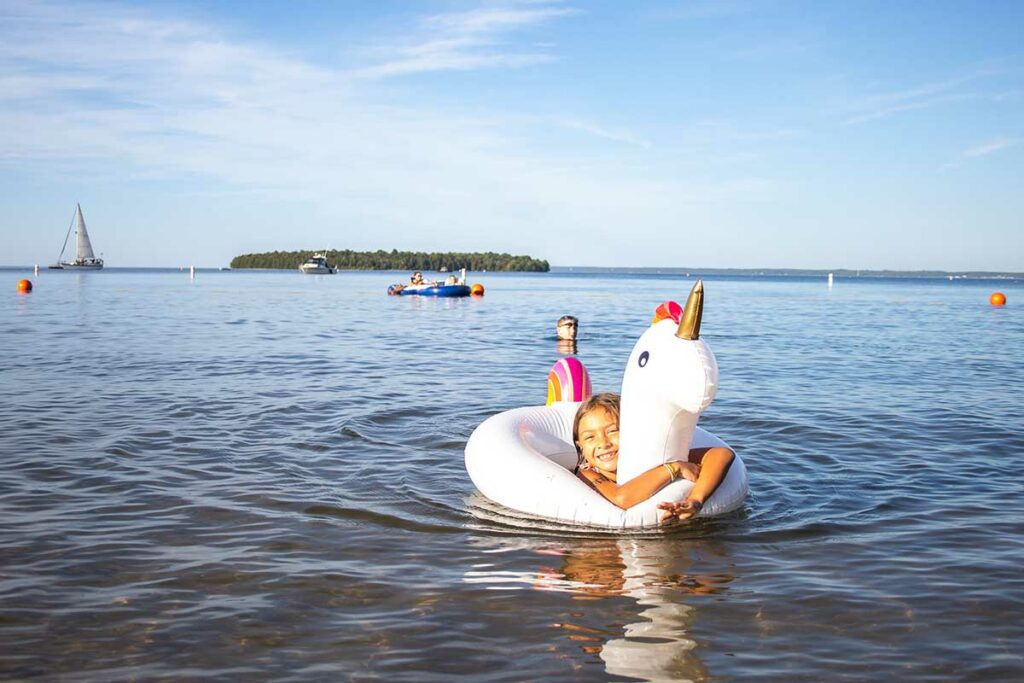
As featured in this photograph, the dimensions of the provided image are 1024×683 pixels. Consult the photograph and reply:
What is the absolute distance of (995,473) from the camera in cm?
808

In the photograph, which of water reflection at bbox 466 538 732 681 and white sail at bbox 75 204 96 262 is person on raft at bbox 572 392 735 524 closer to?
water reflection at bbox 466 538 732 681

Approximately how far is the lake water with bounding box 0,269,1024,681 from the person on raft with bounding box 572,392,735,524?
0.27 m

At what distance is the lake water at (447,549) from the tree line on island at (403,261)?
422 feet

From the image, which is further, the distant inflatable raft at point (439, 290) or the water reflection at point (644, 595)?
the distant inflatable raft at point (439, 290)

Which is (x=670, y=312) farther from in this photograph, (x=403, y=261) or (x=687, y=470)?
(x=403, y=261)

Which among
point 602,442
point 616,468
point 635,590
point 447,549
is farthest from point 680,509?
point 447,549

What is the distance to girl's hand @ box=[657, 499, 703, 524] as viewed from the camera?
6.02 metres

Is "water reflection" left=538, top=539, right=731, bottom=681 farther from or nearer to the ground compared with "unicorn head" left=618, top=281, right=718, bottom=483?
nearer to the ground

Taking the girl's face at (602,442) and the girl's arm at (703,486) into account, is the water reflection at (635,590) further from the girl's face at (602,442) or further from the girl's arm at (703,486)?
the girl's face at (602,442)

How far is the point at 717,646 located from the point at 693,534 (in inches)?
72.4

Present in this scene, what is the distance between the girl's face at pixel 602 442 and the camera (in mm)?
6660

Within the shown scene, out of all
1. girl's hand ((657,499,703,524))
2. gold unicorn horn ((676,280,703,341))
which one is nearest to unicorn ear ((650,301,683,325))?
gold unicorn horn ((676,280,703,341))

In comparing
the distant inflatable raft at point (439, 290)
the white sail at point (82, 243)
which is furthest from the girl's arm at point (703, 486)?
the white sail at point (82, 243)

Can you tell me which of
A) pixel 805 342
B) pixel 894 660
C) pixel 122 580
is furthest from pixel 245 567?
pixel 805 342
